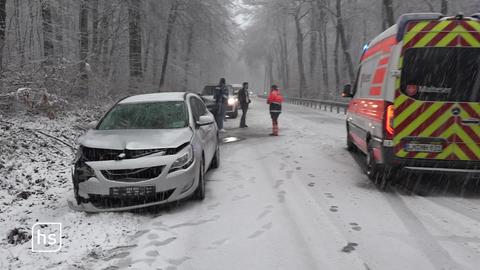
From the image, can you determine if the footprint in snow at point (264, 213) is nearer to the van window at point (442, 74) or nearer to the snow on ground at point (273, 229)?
the snow on ground at point (273, 229)

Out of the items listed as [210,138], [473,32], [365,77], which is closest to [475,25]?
[473,32]

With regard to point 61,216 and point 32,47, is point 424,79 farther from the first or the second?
point 32,47

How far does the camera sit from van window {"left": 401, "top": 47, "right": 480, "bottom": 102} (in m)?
6.09

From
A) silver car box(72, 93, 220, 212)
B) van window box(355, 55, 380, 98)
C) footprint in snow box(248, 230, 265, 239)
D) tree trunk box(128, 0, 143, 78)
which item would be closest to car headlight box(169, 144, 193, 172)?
silver car box(72, 93, 220, 212)

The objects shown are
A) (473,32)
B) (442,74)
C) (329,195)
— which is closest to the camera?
(473,32)

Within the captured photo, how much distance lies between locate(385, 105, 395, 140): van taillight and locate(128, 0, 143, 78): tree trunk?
1557 centimetres

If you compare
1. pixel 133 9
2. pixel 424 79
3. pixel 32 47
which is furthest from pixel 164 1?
pixel 424 79

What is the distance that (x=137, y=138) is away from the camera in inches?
232

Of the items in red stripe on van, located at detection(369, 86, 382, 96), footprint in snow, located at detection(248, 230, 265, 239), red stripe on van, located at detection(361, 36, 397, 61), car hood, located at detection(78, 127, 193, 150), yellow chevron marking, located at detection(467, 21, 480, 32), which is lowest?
footprint in snow, located at detection(248, 230, 265, 239)

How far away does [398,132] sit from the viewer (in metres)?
6.25

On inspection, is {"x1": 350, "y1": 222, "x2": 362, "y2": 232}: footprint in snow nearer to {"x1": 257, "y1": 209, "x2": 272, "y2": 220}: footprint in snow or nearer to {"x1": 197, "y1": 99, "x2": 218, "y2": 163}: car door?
{"x1": 257, "y1": 209, "x2": 272, "y2": 220}: footprint in snow

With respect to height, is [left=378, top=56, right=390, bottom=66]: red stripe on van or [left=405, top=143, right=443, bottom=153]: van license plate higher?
[left=378, top=56, right=390, bottom=66]: red stripe on van

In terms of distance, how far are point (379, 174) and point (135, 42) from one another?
1609cm

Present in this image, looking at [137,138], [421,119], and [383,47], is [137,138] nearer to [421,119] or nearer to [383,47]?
[421,119]
